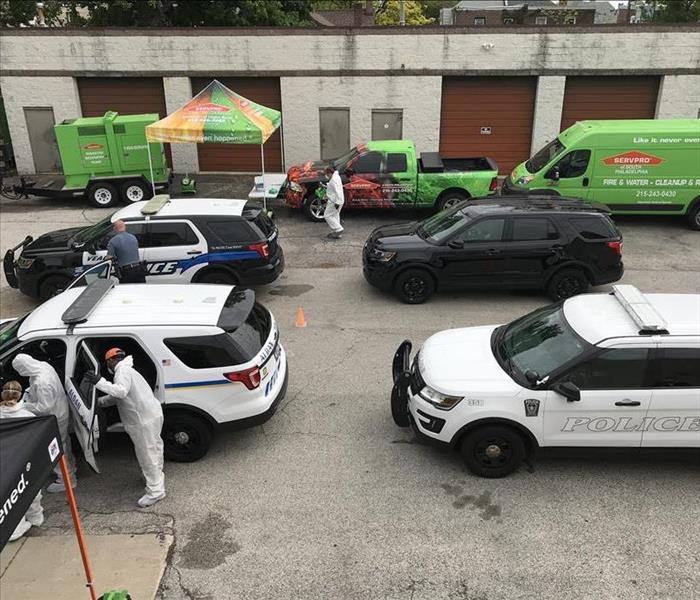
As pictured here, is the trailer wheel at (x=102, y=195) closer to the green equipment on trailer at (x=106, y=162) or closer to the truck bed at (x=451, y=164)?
the green equipment on trailer at (x=106, y=162)

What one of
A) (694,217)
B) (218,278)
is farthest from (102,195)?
(694,217)

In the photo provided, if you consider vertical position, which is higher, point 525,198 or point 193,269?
point 525,198

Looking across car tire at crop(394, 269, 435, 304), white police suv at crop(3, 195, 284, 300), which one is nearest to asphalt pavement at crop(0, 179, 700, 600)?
car tire at crop(394, 269, 435, 304)

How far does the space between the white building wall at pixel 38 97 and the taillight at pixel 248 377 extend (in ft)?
58.2

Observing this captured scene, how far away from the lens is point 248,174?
2084cm

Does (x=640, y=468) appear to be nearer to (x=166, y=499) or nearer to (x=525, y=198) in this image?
(x=166, y=499)

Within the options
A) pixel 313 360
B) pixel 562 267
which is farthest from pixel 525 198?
pixel 313 360

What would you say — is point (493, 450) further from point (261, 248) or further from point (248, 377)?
point (261, 248)

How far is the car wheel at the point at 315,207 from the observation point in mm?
15227

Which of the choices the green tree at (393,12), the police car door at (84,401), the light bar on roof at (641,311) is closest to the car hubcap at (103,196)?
the police car door at (84,401)

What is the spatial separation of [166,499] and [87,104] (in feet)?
60.1

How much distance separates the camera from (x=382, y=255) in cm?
1034

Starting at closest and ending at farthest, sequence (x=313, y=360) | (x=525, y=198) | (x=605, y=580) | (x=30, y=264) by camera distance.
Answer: (x=605, y=580) < (x=313, y=360) < (x=30, y=264) < (x=525, y=198)

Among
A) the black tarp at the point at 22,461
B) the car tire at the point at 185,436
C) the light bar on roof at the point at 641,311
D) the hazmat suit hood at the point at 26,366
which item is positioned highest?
the black tarp at the point at 22,461
